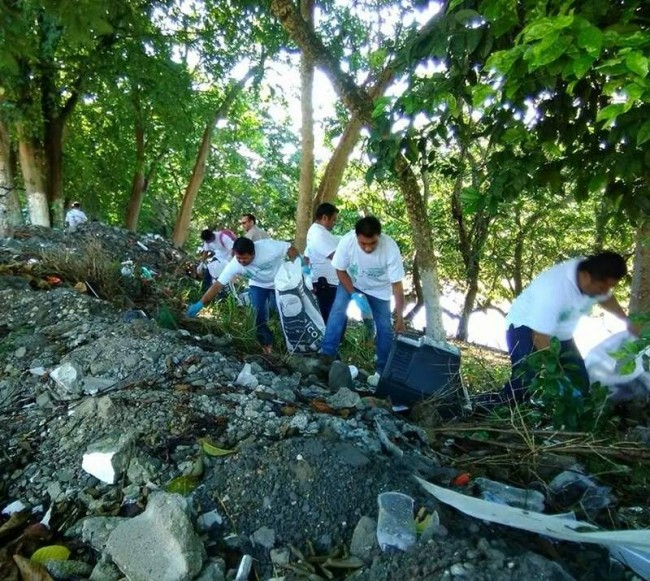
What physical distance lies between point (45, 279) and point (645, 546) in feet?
18.9

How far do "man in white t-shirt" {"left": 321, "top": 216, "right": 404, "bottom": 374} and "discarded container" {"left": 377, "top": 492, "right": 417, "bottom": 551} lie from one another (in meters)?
2.39

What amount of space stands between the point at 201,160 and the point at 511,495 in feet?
41.3

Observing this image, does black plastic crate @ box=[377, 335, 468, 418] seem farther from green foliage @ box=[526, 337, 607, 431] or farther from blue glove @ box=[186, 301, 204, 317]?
blue glove @ box=[186, 301, 204, 317]

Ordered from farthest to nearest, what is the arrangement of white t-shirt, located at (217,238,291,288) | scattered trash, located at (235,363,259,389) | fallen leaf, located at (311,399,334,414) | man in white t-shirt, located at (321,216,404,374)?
1. white t-shirt, located at (217,238,291,288)
2. man in white t-shirt, located at (321,216,404,374)
3. scattered trash, located at (235,363,259,389)
4. fallen leaf, located at (311,399,334,414)

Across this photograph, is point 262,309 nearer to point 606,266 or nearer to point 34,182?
point 606,266

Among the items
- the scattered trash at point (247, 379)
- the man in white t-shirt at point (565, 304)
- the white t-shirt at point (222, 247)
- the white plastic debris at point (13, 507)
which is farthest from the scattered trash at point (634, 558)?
the white t-shirt at point (222, 247)

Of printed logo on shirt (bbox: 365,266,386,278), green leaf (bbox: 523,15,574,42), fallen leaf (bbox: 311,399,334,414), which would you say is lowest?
fallen leaf (bbox: 311,399,334,414)

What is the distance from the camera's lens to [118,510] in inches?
92.9

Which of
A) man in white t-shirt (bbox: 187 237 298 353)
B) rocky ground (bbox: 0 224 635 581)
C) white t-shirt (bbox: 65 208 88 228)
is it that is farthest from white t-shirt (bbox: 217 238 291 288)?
white t-shirt (bbox: 65 208 88 228)

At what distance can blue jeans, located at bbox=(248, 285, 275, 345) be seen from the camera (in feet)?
17.8

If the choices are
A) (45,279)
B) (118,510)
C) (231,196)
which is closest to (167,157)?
(231,196)

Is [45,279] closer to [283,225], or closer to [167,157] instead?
[283,225]

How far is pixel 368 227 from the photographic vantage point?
441 centimetres

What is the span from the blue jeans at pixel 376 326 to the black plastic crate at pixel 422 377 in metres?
0.71
